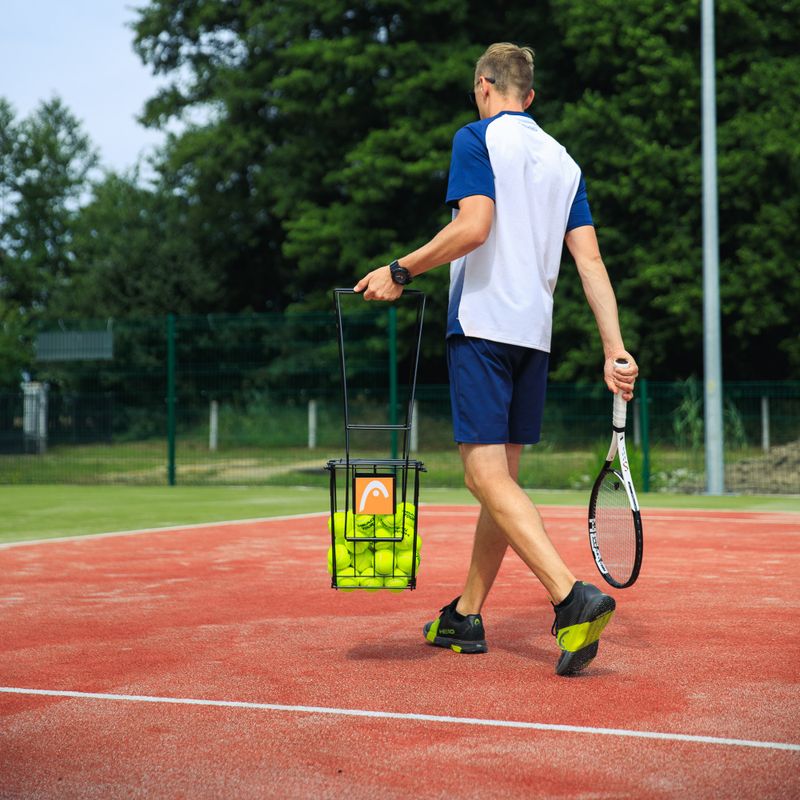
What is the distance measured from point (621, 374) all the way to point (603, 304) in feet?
1.16

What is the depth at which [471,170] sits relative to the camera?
4.69 metres

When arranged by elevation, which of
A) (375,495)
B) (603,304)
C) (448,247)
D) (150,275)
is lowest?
(375,495)

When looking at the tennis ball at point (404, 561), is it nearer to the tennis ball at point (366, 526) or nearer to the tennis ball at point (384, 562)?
the tennis ball at point (384, 562)

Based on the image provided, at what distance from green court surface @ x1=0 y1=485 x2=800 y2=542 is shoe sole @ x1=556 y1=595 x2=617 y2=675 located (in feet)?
23.1

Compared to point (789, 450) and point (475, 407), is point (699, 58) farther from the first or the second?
point (475, 407)

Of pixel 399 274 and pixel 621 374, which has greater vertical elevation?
pixel 399 274

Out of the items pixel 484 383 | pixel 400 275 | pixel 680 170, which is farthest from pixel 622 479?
pixel 680 170

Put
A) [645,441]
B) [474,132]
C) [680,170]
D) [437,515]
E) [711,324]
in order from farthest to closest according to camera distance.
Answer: [680,170] < [645,441] < [711,324] < [437,515] < [474,132]

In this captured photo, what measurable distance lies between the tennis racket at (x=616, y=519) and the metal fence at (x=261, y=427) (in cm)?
1172

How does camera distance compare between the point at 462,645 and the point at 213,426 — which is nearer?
the point at 462,645

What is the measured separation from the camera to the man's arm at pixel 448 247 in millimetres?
4527

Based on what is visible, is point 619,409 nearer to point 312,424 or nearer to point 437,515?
point 437,515

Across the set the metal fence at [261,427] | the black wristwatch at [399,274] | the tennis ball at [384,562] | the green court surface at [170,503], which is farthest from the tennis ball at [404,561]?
the metal fence at [261,427]

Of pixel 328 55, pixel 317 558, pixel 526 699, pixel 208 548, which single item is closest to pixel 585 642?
pixel 526 699
